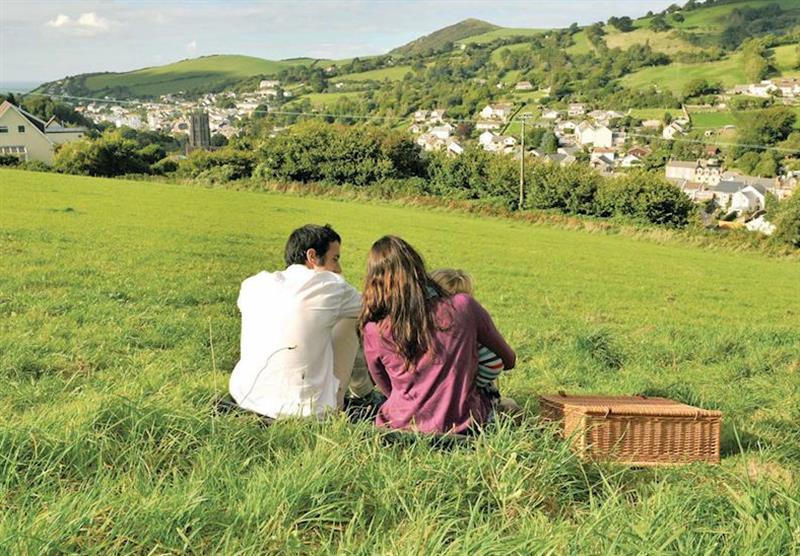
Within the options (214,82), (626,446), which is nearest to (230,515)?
(626,446)

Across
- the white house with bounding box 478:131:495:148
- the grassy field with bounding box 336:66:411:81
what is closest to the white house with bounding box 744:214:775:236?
the white house with bounding box 478:131:495:148

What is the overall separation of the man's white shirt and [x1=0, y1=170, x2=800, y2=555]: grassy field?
216mm

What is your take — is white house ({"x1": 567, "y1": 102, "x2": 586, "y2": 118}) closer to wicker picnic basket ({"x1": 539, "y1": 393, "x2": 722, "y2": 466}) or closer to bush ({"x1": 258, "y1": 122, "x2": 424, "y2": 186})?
bush ({"x1": 258, "y1": 122, "x2": 424, "y2": 186})

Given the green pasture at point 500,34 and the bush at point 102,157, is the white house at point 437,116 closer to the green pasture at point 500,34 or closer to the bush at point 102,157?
the bush at point 102,157

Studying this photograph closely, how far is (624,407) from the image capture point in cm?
446

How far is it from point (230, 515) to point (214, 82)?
80902 mm

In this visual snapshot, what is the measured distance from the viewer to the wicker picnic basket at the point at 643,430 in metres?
4.30

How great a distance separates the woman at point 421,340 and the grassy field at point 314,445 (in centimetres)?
30

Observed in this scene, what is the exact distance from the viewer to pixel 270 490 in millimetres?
3111

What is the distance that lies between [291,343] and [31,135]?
3413 centimetres

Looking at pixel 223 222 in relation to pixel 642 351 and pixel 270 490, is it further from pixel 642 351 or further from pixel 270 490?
pixel 270 490

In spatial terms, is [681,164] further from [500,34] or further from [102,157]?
[500,34]

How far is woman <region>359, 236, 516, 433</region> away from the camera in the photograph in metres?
3.97

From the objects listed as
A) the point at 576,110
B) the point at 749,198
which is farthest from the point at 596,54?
the point at 749,198
